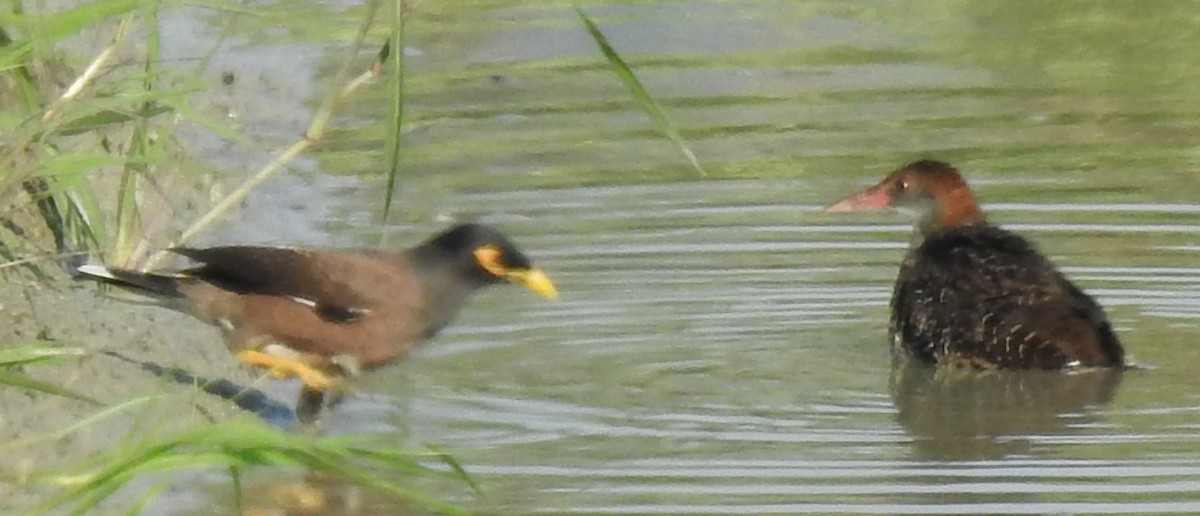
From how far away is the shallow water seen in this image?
6664 millimetres

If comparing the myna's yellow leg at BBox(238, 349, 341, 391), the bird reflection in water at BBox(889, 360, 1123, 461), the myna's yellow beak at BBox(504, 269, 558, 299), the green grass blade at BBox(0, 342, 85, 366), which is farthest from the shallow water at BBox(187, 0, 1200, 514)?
the green grass blade at BBox(0, 342, 85, 366)

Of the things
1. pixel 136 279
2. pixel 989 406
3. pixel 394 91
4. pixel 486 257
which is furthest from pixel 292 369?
pixel 989 406

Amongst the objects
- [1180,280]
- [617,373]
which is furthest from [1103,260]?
[617,373]

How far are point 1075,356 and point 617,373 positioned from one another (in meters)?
1.35

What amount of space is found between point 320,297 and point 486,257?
499 millimetres

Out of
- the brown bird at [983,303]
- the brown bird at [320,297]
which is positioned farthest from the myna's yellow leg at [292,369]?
the brown bird at [983,303]

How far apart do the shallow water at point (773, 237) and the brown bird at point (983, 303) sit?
9cm

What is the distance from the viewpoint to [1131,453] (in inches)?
265

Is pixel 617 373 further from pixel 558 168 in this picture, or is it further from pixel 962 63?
pixel 962 63

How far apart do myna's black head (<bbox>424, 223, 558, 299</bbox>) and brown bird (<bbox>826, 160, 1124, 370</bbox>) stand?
4.65 ft

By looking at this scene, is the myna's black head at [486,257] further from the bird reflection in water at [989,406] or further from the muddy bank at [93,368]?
the bird reflection in water at [989,406]

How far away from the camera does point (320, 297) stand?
721 centimetres

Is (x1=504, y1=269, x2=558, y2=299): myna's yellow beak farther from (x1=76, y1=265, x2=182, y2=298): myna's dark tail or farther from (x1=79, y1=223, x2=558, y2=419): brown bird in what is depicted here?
(x1=76, y1=265, x2=182, y2=298): myna's dark tail

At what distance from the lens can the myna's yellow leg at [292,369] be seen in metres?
7.13
